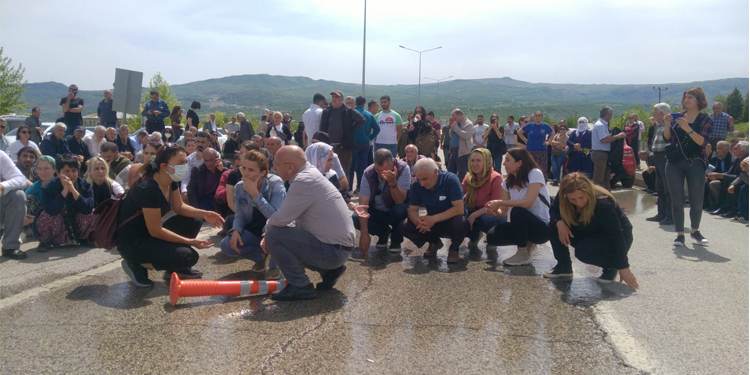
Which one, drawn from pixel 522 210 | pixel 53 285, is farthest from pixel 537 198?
pixel 53 285

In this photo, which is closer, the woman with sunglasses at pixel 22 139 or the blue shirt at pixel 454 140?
the woman with sunglasses at pixel 22 139

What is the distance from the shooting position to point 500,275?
19.1 ft

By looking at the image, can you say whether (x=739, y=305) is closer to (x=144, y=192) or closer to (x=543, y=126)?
(x=144, y=192)

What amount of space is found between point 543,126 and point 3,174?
11.5m

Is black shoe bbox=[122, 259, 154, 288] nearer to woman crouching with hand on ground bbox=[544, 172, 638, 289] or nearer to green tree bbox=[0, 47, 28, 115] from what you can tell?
woman crouching with hand on ground bbox=[544, 172, 638, 289]

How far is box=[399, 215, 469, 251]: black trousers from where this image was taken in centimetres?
631

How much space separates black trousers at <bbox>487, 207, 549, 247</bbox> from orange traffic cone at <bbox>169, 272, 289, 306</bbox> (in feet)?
8.47

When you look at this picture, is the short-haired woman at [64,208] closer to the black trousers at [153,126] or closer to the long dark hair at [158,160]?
the long dark hair at [158,160]

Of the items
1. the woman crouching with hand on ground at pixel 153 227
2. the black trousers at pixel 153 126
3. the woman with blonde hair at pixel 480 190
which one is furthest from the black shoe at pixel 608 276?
the black trousers at pixel 153 126

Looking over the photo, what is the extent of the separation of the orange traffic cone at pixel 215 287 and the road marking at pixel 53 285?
4.57 ft

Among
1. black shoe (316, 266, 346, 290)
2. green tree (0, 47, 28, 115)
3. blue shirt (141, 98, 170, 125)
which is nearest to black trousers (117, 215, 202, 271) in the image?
black shoe (316, 266, 346, 290)

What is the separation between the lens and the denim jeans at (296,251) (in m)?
4.91

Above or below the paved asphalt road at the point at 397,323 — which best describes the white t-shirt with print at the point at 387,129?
above

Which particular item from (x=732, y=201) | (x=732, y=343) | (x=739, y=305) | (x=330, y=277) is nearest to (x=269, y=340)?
(x=330, y=277)
